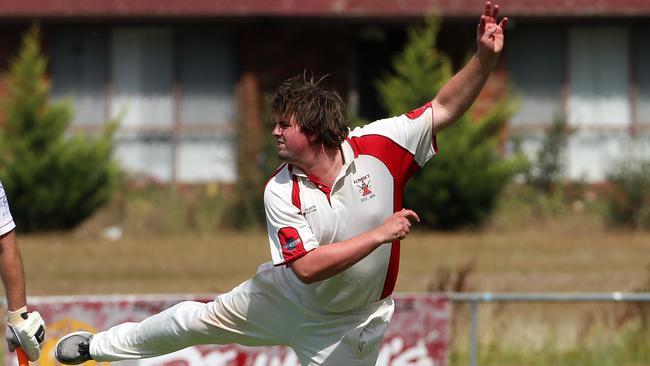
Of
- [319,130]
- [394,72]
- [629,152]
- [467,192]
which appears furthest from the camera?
[394,72]

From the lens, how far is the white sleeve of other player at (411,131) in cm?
696

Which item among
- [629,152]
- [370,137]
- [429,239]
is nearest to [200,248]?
[429,239]

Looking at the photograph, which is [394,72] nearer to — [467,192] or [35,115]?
[467,192]

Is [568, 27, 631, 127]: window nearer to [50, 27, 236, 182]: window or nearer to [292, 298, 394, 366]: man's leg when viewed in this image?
[50, 27, 236, 182]: window

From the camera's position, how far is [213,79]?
2156 cm

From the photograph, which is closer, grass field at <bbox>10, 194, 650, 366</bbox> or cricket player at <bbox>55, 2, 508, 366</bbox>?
cricket player at <bbox>55, 2, 508, 366</bbox>

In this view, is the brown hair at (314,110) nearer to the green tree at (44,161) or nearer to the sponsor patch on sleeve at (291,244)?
the sponsor patch on sleeve at (291,244)

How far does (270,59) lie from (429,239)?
5.20 meters

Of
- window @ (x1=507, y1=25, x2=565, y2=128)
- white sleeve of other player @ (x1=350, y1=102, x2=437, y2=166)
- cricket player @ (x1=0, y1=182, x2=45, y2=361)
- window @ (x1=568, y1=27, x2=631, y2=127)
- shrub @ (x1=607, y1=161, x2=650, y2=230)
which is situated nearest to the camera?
white sleeve of other player @ (x1=350, y1=102, x2=437, y2=166)

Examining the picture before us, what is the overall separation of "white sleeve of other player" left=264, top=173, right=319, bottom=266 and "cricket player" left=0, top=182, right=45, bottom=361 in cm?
146

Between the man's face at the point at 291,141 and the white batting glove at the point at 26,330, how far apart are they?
1743 millimetres

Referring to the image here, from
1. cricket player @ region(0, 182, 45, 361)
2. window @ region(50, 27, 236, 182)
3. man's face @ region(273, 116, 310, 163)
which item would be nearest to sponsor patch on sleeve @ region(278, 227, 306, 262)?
man's face @ region(273, 116, 310, 163)

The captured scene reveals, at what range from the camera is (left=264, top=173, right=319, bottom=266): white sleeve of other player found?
656 cm

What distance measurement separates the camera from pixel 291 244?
6.57m
